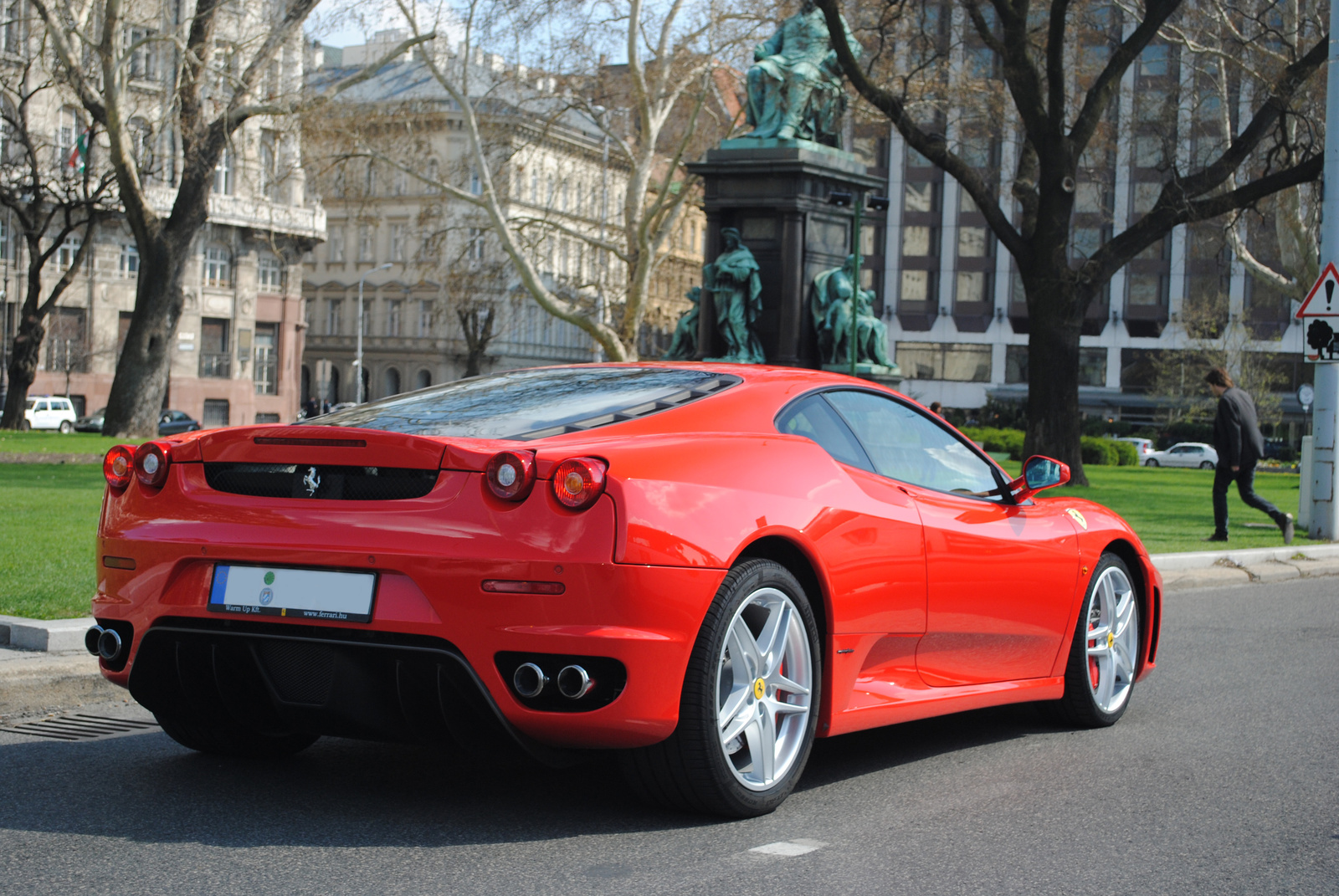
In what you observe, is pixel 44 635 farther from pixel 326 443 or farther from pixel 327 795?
pixel 326 443

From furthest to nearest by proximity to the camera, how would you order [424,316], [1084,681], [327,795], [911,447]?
1. [424,316]
2. [1084,681]
3. [911,447]
4. [327,795]

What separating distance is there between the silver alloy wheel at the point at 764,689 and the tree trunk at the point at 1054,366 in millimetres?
19876

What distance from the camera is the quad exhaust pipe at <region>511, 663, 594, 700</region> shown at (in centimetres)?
405

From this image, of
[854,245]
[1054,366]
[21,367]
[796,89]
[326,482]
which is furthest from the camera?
[21,367]

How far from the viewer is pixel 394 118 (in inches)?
1287

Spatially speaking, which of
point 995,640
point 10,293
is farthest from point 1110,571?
point 10,293

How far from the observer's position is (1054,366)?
79.1 feet

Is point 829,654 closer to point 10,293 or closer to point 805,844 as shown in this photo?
point 805,844

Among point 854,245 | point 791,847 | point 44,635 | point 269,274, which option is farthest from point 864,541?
point 269,274

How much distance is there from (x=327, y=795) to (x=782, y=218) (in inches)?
608

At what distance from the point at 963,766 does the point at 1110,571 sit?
4.52 feet

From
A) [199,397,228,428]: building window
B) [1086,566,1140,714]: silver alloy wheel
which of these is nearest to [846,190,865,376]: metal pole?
[1086,566,1140,714]: silver alloy wheel

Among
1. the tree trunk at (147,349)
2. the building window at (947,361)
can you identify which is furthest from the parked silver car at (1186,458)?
the tree trunk at (147,349)

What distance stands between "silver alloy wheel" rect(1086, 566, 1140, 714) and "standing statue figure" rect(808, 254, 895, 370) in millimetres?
12845
